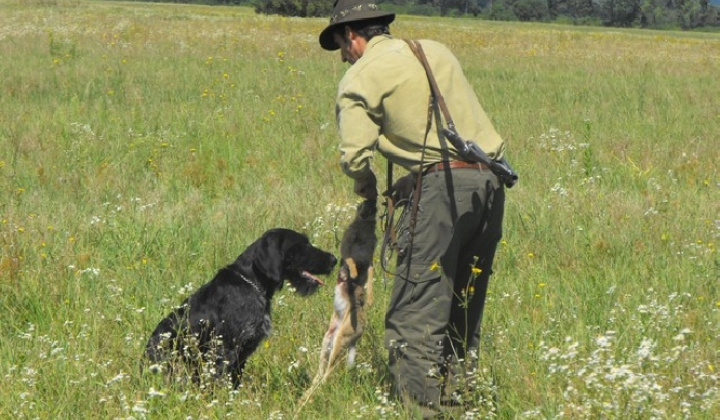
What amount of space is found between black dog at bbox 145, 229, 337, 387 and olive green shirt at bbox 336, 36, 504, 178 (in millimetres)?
1003

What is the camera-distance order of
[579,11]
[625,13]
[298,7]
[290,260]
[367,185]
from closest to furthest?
1. [367,185]
2. [290,260]
3. [298,7]
4. [625,13]
5. [579,11]

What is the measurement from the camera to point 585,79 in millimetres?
15828

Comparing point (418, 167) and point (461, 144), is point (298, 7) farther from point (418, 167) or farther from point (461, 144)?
point (461, 144)

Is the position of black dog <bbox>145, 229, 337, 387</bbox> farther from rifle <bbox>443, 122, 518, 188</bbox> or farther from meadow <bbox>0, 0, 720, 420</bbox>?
rifle <bbox>443, 122, 518, 188</bbox>

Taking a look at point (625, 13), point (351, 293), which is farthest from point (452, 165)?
point (625, 13)

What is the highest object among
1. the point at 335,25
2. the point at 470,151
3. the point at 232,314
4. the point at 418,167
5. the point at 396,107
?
the point at 335,25

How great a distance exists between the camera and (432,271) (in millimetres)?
3963

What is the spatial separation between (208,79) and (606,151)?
261 inches

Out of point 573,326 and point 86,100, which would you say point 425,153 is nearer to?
point 573,326

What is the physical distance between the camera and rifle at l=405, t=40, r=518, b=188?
376 centimetres

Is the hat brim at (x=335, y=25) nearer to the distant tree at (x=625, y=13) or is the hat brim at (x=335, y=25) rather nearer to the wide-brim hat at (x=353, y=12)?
the wide-brim hat at (x=353, y=12)

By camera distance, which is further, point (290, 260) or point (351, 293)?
point (290, 260)

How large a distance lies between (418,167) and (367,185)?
0.89ft

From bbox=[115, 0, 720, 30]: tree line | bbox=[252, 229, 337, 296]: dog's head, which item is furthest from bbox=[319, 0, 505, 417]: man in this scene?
bbox=[115, 0, 720, 30]: tree line
